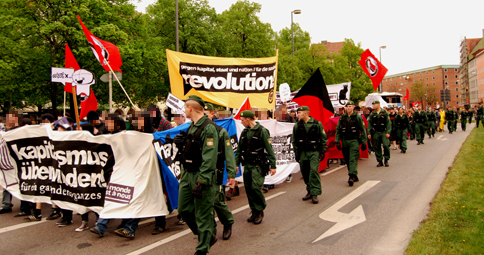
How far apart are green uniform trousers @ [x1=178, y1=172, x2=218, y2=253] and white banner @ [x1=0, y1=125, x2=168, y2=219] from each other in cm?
131

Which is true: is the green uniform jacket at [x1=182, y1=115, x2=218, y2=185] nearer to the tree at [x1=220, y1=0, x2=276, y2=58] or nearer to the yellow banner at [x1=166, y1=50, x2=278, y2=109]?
the yellow banner at [x1=166, y1=50, x2=278, y2=109]

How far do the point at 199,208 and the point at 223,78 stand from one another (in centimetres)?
539

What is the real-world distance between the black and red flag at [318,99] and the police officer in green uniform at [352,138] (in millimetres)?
1225

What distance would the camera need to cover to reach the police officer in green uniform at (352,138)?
28.9 feet

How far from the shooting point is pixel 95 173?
590 cm

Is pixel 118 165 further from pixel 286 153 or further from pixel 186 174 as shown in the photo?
pixel 286 153

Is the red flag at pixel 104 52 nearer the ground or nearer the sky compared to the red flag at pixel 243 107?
nearer the sky

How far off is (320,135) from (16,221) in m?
6.04

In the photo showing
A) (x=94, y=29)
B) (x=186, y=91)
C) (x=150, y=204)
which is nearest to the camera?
(x=150, y=204)

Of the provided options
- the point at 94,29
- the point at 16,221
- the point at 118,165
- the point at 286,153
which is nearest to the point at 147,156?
the point at 118,165

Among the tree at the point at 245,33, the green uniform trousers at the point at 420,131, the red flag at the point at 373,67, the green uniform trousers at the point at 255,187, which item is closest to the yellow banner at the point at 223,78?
the green uniform trousers at the point at 255,187

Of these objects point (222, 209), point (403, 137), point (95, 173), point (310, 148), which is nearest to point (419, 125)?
point (403, 137)

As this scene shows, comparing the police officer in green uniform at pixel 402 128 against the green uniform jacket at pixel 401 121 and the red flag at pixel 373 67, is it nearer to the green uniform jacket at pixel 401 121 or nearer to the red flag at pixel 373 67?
the green uniform jacket at pixel 401 121

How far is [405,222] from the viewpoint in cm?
569
